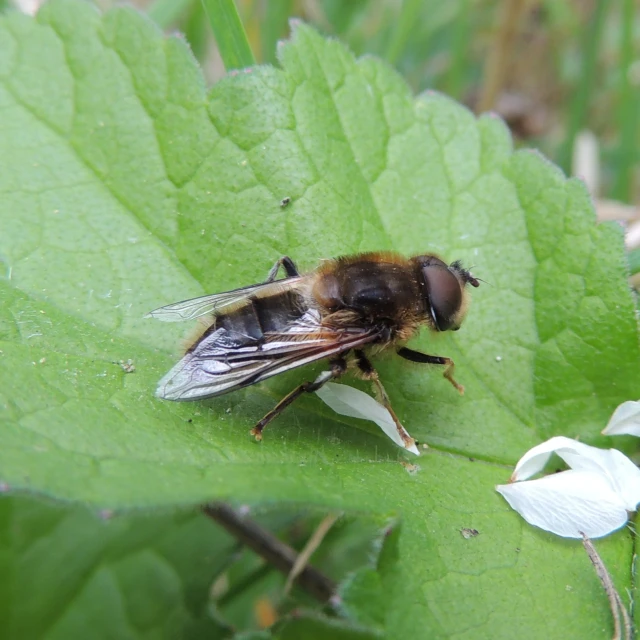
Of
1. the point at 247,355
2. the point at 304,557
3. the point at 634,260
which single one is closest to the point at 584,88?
the point at 634,260

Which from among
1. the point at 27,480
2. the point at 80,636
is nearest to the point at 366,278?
the point at 27,480

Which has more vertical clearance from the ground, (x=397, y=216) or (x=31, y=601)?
(x=397, y=216)

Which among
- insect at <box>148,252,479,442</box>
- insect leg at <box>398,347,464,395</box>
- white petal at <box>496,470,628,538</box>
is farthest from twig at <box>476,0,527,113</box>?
white petal at <box>496,470,628,538</box>

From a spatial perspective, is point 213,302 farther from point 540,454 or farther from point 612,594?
→ point 612,594

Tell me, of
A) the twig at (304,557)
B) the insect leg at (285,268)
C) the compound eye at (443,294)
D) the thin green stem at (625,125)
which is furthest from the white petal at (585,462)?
the thin green stem at (625,125)

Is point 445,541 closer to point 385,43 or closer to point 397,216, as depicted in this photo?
point 397,216
